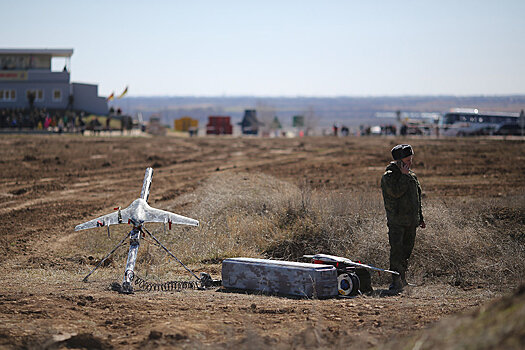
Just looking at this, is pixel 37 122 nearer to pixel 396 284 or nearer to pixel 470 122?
pixel 470 122

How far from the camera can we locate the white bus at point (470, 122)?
55469 mm

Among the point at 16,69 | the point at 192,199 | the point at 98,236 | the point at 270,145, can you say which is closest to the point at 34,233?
the point at 98,236

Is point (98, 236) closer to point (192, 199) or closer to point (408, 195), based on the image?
point (192, 199)

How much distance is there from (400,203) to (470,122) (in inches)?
2058

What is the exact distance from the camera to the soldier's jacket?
8.98 meters

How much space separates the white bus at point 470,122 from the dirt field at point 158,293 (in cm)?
2325

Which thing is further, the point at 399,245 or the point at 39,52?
the point at 39,52

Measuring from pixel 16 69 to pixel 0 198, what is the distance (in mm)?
44875

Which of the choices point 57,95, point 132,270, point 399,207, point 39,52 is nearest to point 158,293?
point 132,270

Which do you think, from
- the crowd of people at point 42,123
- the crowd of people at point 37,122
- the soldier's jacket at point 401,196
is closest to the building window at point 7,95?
the crowd of people at point 42,123

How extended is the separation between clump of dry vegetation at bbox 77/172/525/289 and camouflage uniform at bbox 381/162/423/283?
1.02 metres

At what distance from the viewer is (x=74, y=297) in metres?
7.96

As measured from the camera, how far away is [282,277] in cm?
869

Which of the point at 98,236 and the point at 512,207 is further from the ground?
the point at 512,207
